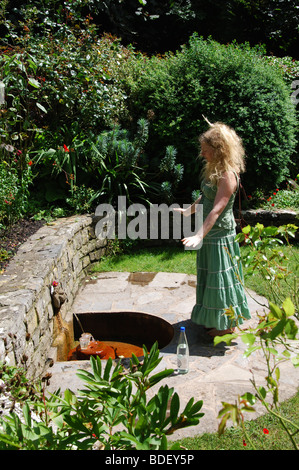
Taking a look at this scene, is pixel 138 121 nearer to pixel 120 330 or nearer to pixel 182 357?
pixel 120 330

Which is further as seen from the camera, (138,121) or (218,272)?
(138,121)

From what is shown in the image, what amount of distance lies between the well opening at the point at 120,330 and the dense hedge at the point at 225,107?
2.62m

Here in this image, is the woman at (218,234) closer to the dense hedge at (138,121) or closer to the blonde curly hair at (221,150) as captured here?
the blonde curly hair at (221,150)

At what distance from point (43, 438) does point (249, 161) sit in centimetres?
523

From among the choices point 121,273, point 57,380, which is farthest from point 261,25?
point 57,380

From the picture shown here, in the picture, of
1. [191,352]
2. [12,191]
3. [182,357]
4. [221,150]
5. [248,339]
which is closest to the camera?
[248,339]

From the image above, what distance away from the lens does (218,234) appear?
11.7ft

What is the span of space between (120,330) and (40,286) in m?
1.28

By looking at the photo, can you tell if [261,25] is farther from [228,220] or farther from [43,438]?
[43,438]

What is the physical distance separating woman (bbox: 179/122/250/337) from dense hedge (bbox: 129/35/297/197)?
8.21 ft

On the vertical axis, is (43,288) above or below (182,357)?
above

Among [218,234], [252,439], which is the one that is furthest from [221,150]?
[252,439]

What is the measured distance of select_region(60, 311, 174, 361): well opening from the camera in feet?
13.8

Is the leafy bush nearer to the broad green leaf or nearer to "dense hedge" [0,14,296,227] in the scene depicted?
"dense hedge" [0,14,296,227]
